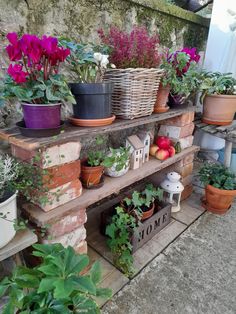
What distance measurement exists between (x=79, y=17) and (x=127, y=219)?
1167 millimetres

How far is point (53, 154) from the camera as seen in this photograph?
95cm

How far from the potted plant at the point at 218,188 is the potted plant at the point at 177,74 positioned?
2.35 feet

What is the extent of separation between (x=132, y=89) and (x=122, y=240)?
825mm

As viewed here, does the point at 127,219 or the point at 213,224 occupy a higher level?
the point at 127,219

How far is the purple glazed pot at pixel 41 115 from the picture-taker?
2.72 feet

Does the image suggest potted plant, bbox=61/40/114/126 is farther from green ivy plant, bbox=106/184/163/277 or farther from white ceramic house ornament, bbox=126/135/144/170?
green ivy plant, bbox=106/184/163/277

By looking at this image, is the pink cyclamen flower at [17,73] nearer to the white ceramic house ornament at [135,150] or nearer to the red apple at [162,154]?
the white ceramic house ornament at [135,150]

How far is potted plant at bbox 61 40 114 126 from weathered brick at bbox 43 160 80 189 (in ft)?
0.68

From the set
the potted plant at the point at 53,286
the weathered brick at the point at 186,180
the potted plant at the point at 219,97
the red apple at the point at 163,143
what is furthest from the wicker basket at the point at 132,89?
the weathered brick at the point at 186,180

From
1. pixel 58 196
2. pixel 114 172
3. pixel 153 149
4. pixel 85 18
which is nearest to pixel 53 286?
pixel 58 196

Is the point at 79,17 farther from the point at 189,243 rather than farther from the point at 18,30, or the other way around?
the point at 189,243

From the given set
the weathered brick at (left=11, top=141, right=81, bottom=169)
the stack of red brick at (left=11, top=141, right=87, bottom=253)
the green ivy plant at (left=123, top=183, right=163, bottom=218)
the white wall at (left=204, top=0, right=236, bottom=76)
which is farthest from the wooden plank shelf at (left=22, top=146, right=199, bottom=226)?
the white wall at (left=204, top=0, right=236, bottom=76)

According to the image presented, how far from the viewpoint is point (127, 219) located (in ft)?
4.36

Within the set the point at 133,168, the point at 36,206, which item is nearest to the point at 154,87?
the point at 133,168
